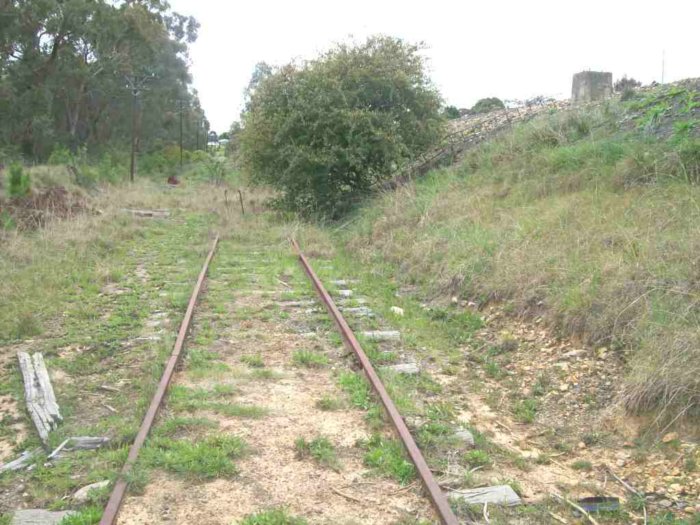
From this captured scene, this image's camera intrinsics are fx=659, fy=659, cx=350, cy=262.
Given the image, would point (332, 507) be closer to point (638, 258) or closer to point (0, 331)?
point (638, 258)

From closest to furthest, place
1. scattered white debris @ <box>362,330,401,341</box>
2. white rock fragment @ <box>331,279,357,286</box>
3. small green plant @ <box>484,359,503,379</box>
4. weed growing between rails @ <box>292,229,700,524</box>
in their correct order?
weed growing between rails @ <box>292,229,700,524</box> → small green plant @ <box>484,359,503,379</box> → scattered white debris @ <box>362,330,401,341</box> → white rock fragment @ <box>331,279,357,286</box>

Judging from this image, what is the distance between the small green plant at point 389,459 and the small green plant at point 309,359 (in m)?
1.80

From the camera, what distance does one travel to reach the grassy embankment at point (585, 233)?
5.52 m

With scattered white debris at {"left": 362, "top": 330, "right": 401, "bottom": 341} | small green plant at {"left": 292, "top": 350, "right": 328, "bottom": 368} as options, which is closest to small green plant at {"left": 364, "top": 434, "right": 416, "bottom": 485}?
small green plant at {"left": 292, "top": 350, "right": 328, "bottom": 368}

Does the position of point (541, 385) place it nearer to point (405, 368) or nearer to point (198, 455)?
point (405, 368)

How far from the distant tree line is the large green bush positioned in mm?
20137

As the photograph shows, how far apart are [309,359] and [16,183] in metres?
12.0

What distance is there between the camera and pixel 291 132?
56.4 feet

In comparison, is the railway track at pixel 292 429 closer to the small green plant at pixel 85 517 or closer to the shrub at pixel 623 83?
the small green plant at pixel 85 517

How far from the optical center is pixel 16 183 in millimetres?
15516

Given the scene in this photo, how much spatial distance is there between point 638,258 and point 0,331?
6.98 meters

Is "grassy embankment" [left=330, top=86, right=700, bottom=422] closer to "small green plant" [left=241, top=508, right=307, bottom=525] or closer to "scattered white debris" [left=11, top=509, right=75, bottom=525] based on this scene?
"small green plant" [left=241, top=508, right=307, bottom=525]

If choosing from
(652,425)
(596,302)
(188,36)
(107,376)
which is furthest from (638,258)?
(188,36)

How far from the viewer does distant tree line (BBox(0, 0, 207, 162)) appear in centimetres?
3825
